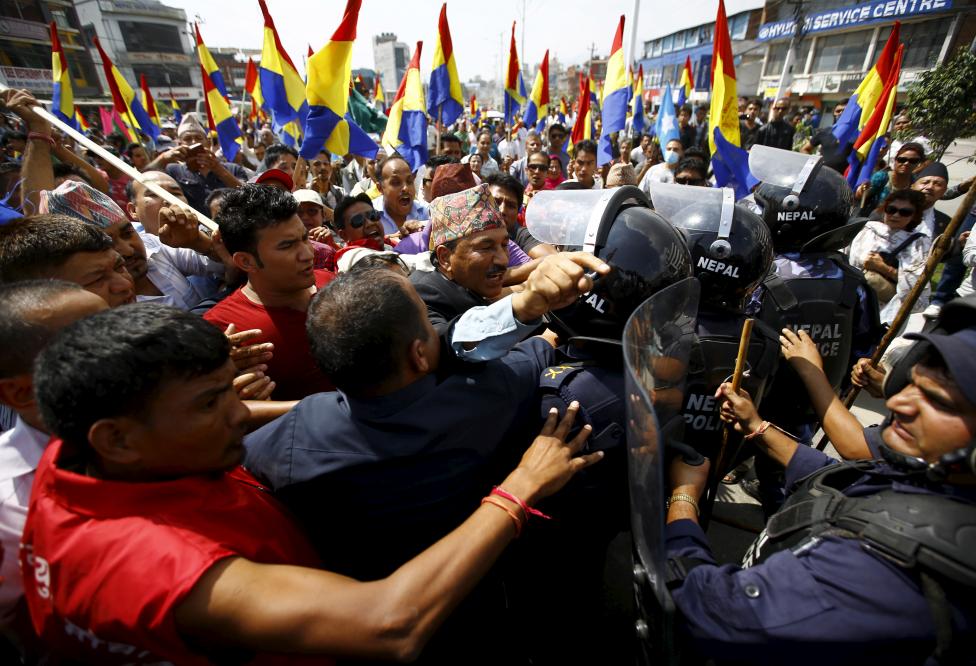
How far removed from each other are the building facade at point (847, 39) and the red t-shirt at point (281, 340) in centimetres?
3156

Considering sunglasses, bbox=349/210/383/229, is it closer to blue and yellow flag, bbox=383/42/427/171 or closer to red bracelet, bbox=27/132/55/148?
red bracelet, bbox=27/132/55/148

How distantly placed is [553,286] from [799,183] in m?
2.39

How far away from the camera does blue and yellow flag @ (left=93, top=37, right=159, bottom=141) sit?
775cm

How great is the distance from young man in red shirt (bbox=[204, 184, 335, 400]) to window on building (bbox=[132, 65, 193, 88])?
5909 cm

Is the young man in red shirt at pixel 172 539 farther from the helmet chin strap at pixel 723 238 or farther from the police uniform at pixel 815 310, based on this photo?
the police uniform at pixel 815 310

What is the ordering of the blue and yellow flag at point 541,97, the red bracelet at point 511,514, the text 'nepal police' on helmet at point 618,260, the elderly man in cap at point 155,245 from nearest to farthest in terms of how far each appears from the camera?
the red bracelet at point 511,514 < the text 'nepal police' on helmet at point 618,260 < the elderly man in cap at point 155,245 < the blue and yellow flag at point 541,97

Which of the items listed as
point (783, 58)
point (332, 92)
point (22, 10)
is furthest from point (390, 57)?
point (332, 92)

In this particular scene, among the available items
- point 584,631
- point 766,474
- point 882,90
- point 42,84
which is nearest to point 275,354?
point 584,631

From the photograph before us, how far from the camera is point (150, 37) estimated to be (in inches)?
1885

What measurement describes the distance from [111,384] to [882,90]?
836 centimetres

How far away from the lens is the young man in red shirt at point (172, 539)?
908 mm

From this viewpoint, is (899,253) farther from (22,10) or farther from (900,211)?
(22,10)

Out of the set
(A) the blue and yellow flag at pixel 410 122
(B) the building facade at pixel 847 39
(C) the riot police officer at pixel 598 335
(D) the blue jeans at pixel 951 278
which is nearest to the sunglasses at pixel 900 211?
(D) the blue jeans at pixel 951 278

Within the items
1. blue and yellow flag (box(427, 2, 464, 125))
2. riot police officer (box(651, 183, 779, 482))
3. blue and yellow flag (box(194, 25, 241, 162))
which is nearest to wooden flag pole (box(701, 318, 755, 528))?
riot police officer (box(651, 183, 779, 482))
